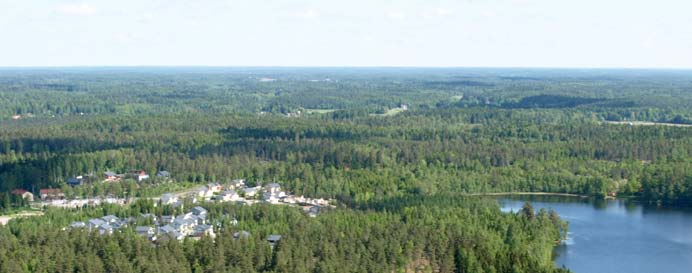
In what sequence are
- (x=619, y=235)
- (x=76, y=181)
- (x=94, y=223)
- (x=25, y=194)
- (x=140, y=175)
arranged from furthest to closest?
(x=140, y=175)
(x=76, y=181)
(x=25, y=194)
(x=619, y=235)
(x=94, y=223)

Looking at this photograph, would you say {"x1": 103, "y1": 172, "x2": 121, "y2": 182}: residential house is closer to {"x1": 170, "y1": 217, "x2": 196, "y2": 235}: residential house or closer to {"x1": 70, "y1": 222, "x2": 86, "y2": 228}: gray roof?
{"x1": 70, "y1": 222, "x2": 86, "y2": 228}: gray roof

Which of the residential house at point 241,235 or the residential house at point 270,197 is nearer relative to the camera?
the residential house at point 241,235

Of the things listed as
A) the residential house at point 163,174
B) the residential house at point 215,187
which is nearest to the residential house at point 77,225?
the residential house at point 215,187

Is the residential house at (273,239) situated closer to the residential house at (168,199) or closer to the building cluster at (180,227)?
the building cluster at (180,227)

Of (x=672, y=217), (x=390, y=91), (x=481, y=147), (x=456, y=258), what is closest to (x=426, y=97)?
(x=390, y=91)

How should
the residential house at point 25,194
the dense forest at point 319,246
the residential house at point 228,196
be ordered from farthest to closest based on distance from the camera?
1. the residential house at point 25,194
2. the residential house at point 228,196
3. the dense forest at point 319,246

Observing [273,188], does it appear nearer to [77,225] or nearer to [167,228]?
[167,228]

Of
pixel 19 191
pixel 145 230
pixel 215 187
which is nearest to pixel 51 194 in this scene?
pixel 19 191
